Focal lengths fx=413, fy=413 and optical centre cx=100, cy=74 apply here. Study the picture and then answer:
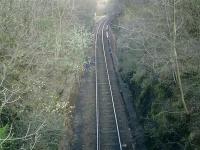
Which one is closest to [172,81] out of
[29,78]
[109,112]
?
[109,112]

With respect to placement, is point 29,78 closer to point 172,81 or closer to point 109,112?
point 172,81

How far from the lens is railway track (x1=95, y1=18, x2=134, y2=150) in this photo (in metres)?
23.7

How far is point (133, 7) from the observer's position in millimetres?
45906

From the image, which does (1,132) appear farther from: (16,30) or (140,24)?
(140,24)

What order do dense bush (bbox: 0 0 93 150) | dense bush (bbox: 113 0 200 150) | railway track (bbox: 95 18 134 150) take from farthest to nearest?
railway track (bbox: 95 18 134 150) < dense bush (bbox: 113 0 200 150) < dense bush (bbox: 0 0 93 150)

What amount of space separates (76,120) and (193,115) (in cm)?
1057

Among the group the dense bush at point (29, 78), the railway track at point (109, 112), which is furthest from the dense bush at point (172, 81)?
the dense bush at point (29, 78)

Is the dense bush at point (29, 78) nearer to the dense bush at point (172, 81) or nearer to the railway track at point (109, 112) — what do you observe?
the railway track at point (109, 112)

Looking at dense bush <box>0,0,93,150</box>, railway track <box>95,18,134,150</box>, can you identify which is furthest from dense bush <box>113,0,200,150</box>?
dense bush <box>0,0,93,150</box>

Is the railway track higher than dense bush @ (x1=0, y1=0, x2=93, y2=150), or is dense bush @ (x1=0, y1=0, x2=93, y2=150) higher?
dense bush @ (x1=0, y1=0, x2=93, y2=150)

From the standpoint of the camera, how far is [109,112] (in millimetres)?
28609

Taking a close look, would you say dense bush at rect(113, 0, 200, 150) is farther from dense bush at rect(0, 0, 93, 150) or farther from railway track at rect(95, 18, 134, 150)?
dense bush at rect(0, 0, 93, 150)

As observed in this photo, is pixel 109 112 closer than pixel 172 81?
No

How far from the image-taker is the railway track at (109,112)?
2371cm
